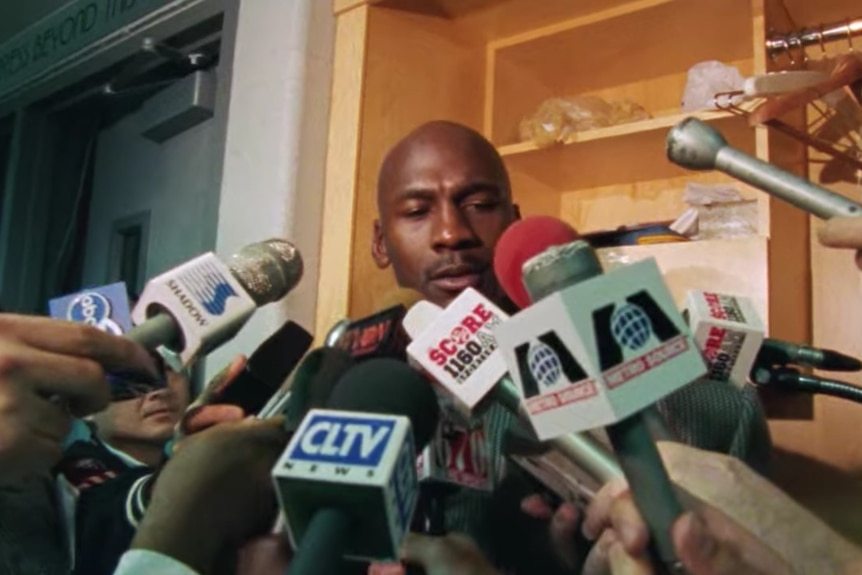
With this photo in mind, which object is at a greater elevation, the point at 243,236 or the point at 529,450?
the point at 243,236

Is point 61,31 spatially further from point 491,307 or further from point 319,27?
point 491,307

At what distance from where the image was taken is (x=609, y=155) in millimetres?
1405

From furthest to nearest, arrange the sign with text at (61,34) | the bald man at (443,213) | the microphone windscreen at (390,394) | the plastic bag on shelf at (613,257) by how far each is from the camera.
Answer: the sign with text at (61,34)
the plastic bag on shelf at (613,257)
the bald man at (443,213)
the microphone windscreen at (390,394)

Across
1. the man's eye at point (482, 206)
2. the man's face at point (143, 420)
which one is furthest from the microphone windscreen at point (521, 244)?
the man's face at point (143, 420)

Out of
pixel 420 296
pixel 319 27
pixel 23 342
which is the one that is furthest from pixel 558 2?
pixel 23 342

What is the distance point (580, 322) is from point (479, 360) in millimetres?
190

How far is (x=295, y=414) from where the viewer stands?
645 mm

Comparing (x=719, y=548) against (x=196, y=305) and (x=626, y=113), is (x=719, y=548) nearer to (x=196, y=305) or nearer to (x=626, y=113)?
(x=196, y=305)

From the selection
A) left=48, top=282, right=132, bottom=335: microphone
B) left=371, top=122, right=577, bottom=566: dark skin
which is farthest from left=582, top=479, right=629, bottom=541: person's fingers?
left=371, top=122, right=577, bottom=566: dark skin

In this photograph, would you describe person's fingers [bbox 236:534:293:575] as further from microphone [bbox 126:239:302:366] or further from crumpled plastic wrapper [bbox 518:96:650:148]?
crumpled plastic wrapper [bbox 518:96:650:148]

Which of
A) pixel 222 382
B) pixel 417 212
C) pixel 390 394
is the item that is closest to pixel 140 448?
pixel 417 212

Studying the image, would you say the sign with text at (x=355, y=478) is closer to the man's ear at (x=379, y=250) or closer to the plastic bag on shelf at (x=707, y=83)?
the man's ear at (x=379, y=250)

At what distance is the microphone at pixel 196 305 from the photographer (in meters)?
0.64

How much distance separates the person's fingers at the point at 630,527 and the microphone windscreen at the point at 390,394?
12 centimetres
